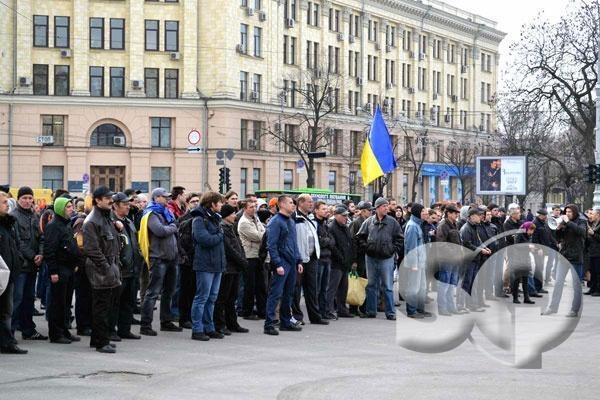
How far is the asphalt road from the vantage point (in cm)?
1018

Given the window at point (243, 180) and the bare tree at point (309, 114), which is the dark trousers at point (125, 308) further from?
the window at point (243, 180)

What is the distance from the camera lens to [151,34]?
216 ft

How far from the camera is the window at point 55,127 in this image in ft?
210

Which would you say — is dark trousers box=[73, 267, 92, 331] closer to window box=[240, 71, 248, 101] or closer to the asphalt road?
the asphalt road

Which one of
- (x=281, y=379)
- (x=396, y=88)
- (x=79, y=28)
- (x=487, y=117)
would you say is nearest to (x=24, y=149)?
(x=79, y=28)

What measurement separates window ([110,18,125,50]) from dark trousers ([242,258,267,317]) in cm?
4990

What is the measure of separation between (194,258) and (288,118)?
56.3 meters

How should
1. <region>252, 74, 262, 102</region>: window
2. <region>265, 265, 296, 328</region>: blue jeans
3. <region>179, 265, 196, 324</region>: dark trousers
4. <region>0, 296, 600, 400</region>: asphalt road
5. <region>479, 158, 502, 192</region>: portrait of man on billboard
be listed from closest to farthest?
<region>0, 296, 600, 400</region>: asphalt road → <region>265, 265, 296, 328</region>: blue jeans → <region>179, 265, 196, 324</region>: dark trousers → <region>479, 158, 502, 192</region>: portrait of man on billboard → <region>252, 74, 262, 102</region>: window

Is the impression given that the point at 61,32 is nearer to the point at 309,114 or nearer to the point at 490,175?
the point at 309,114

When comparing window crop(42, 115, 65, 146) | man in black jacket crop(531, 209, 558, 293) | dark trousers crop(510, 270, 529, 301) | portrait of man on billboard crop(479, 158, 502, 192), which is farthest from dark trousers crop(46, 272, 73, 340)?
window crop(42, 115, 65, 146)

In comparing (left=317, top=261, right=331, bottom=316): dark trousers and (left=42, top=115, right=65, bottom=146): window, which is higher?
(left=42, top=115, right=65, bottom=146): window

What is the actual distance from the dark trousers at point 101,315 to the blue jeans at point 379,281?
6.01m

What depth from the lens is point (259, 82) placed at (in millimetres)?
68625

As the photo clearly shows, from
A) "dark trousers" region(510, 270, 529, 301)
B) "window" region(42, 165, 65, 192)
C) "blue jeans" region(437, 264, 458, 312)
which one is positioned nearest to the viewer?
"blue jeans" region(437, 264, 458, 312)
